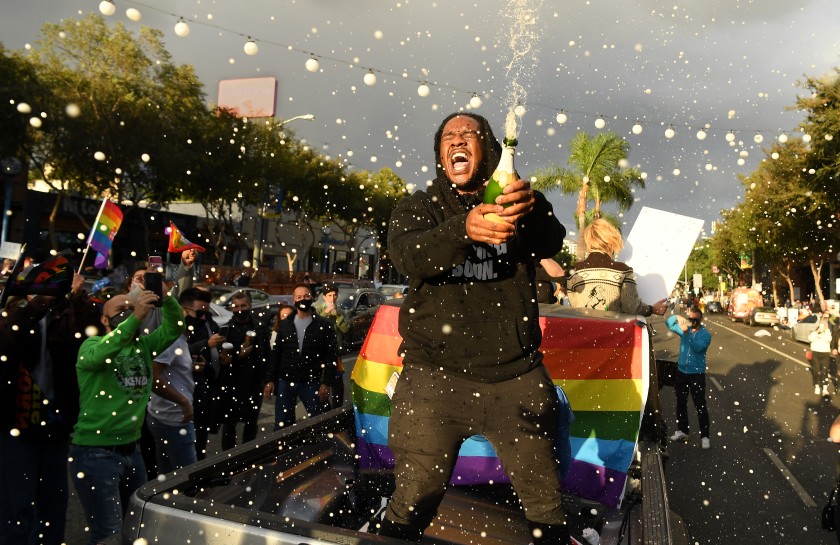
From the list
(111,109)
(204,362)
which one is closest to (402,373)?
(204,362)

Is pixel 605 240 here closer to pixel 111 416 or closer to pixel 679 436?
pixel 111 416

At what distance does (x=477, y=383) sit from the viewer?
212cm

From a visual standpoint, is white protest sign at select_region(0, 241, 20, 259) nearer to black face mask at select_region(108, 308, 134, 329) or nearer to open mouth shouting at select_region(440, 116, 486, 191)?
black face mask at select_region(108, 308, 134, 329)

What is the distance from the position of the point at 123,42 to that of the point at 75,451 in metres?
21.2

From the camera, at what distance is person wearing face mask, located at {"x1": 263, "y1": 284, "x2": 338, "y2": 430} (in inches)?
256

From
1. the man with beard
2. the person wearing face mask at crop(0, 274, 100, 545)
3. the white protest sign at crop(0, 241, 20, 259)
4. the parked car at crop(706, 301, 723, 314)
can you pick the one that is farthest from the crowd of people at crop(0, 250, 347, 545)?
the parked car at crop(706, 301, 723, 314)

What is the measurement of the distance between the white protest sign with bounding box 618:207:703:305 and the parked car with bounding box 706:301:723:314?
2433 inches

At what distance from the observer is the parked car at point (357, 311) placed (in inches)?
611

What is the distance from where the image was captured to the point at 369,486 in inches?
124

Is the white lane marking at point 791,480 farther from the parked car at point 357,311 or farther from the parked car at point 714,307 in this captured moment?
the parked car at point 714,307

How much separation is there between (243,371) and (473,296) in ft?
14.6

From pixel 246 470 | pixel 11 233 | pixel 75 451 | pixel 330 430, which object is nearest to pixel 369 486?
pixel 330 430

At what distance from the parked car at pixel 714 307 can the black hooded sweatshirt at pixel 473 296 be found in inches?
2547

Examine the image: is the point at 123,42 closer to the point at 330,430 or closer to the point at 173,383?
the point at 173,383
